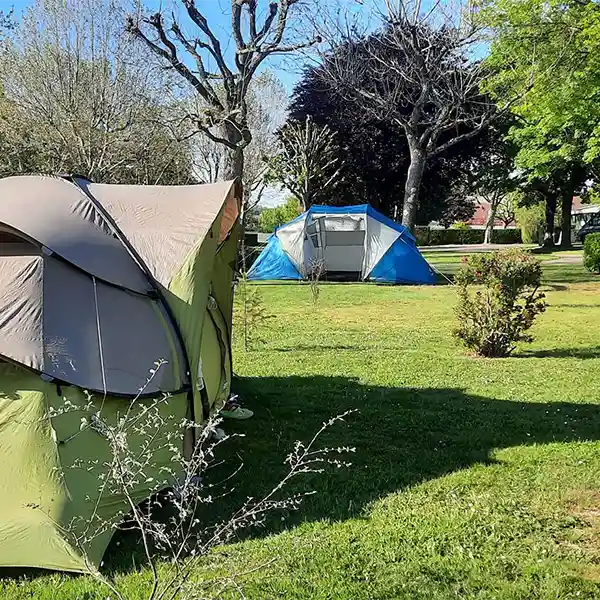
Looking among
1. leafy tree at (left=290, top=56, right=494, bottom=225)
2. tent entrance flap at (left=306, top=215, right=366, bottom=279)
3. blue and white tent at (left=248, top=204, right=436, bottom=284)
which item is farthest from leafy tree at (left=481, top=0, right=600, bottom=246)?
leafy tree at (left=290, top=56, right=494, bottom=225)

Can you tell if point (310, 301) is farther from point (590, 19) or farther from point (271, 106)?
point (271, 106)

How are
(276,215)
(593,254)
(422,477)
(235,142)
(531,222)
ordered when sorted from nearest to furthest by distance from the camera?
(422,477) < (235,142) < (593,254) < (276,215) < (531,222)

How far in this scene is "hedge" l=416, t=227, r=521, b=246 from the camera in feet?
142

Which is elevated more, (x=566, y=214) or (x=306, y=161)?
(x=306, y=161)

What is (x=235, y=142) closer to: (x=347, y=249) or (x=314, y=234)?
(x=314, y=234)

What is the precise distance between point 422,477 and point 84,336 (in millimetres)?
2345

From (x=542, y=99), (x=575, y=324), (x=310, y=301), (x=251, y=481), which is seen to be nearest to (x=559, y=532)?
(x=251, y=481)

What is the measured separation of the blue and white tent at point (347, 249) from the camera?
736 inches

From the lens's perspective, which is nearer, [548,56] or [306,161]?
[548,56]

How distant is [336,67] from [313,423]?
58.4 ft

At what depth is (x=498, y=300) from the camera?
26.9ft

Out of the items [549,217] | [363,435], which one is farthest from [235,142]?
[549,217]

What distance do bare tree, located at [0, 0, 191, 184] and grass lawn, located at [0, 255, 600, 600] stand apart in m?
11.0

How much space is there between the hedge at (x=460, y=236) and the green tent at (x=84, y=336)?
37892mm
